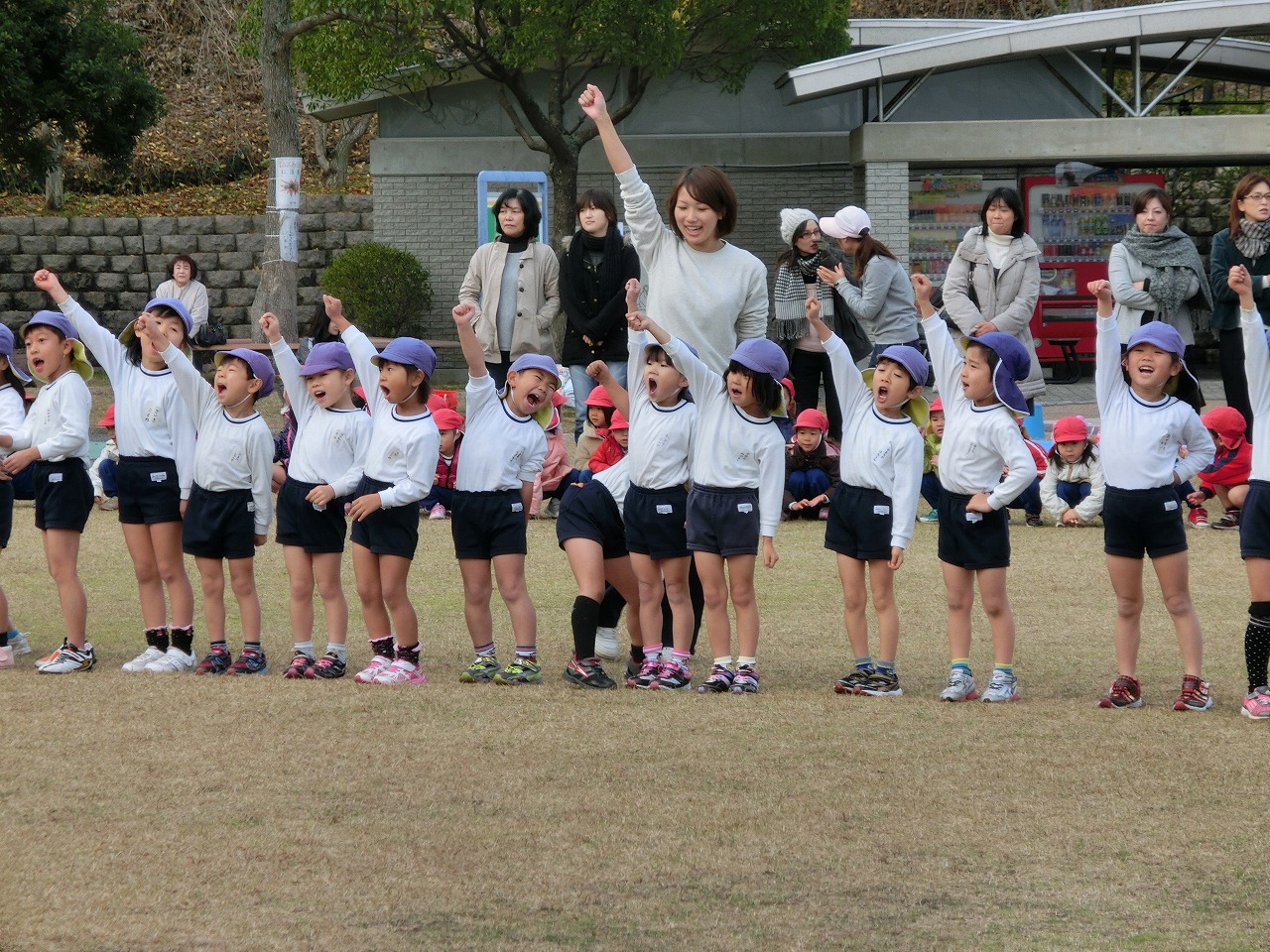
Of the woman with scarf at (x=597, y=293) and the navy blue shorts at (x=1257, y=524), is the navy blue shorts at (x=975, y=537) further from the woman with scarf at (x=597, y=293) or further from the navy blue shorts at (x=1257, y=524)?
the woman with scarf at (x=597, y=293)

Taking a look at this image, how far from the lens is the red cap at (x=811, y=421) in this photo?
8938mm

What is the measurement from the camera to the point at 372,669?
5582 mm

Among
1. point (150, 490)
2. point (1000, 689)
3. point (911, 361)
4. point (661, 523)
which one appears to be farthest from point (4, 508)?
point (1000, 689)

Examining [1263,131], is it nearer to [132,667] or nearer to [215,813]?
[132,667]

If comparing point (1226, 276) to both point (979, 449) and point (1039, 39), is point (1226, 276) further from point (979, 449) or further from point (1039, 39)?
point (1039, 39)

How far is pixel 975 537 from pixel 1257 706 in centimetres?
105

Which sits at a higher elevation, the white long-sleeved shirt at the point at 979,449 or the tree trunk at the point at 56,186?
the tree trunk at the point at 56,186

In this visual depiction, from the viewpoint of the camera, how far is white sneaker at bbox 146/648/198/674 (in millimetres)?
5805

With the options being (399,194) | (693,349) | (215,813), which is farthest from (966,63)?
(215,813)

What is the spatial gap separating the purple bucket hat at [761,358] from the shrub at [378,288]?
1219cm

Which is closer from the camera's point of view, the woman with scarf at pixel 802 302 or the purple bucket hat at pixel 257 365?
the purple bucket hat at pixel 257 365

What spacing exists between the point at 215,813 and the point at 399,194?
14350 mm

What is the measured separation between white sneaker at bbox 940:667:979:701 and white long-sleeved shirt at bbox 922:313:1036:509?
1.96ft

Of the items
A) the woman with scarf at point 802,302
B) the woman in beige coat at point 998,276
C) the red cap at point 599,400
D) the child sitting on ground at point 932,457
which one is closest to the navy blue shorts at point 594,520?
the red cap at point 599,400
